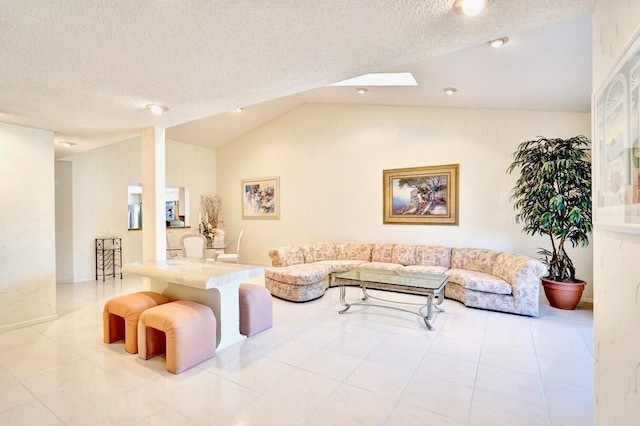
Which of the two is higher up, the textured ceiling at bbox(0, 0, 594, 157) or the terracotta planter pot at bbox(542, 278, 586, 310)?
the textured ceiling at bbox(0, 0, 594, 157)

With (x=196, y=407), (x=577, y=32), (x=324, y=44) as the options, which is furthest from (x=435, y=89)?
(x=196, y=407)

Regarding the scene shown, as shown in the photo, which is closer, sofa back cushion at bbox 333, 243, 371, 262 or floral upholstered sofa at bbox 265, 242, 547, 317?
floral upholstered sofa at bbox 265, 242, 547, 317

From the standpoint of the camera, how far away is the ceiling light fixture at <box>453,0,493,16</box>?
4.79 ft

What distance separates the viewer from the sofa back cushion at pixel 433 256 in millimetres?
5090

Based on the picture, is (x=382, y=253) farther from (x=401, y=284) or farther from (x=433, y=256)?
(x=401, y=284)

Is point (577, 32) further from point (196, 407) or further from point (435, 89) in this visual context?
point (196, 407)

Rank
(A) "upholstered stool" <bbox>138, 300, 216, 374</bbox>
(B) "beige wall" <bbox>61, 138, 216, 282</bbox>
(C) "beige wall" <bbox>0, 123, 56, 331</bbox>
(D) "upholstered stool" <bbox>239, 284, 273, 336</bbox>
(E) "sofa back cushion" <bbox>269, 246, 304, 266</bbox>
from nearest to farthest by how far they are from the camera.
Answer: (A) "upholstered stool" <bbox>138, 300, 216, 374</bbox> → (D) "upholstered stool" <bbox>239, 284, 273, 336</bbox> → (C) "beige wall" <bbox>0, 123, 56, 331</bbox> → (E) "sofa back cushion" <bbox>269, 246, 304, 266</bbox> → (B) "beige wall" <bbox>61, 138, 216, 282</bbox>

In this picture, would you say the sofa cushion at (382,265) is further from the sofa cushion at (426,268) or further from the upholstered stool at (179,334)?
the upholstered stool at (179,334)

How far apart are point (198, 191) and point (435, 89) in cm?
610

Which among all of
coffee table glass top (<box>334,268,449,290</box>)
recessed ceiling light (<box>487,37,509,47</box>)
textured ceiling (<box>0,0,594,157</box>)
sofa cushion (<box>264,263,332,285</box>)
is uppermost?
recessed ceiling light (<box>487,37,509,47</box>)

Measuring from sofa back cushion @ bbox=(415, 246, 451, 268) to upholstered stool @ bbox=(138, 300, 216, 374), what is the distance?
3705mm

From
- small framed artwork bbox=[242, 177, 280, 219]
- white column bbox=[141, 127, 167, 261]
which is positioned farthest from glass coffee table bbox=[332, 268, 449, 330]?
small framed artwork bbox=[242, 177, 280, 219]

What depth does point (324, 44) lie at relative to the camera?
189cm

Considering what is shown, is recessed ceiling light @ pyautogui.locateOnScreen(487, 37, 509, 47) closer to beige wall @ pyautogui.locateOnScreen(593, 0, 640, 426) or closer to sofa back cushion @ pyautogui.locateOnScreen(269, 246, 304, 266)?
beige wall @ pyautogui.locateOnScreen(593, 0, 640, 426)
